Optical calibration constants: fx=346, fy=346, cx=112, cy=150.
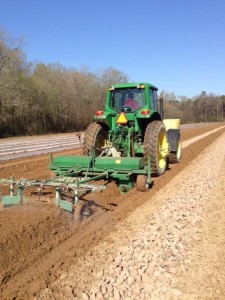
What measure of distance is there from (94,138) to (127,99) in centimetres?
123

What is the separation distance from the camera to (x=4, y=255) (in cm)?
379

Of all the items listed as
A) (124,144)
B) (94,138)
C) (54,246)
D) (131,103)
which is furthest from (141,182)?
(54,246)

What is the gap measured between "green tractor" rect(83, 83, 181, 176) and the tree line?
868 inches

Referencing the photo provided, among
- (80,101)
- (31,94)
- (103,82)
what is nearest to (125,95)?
(31,94)

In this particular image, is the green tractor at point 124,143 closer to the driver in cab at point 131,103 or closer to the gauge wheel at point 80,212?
the driver in cab at point 131,103

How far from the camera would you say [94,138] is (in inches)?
300

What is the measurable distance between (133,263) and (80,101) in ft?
129

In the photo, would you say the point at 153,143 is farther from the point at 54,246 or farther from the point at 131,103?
Result: the point at 54,246

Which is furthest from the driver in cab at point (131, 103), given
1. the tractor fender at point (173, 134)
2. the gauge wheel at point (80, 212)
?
the gauge wheel at point (80, 212)

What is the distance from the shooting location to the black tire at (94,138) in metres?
7.60

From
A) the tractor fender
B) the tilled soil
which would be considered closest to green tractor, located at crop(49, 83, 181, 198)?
the tilled soil

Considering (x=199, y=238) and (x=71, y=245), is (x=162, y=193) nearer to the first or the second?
(x=199, y=238)

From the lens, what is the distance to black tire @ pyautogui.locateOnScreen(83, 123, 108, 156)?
760 cm

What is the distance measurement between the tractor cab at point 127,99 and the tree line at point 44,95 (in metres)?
21.9
